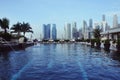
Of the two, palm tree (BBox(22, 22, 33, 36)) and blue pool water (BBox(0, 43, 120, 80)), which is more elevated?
palm tree (BBox(22, 22, 33, 36))

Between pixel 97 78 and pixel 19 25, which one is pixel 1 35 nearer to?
pixel 19 25

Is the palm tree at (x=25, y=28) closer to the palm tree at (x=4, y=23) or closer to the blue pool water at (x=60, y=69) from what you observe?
the palm tree at (x=4, y=23)

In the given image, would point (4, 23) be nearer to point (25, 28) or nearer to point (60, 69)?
point (25, 28)

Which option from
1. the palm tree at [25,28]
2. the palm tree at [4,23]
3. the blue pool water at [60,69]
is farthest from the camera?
the palm tree at [25,28]

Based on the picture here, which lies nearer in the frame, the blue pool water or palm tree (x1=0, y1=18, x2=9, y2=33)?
the blue pool water

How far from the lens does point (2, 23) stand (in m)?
92.3

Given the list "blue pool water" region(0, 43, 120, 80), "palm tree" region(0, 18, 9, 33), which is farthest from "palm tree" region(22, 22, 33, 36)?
"blue pool water" region(0, 43, 120, 80)

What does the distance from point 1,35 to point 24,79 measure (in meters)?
65.7

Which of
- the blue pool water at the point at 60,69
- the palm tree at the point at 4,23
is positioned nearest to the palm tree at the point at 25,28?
the palm tree at the point at 4,23

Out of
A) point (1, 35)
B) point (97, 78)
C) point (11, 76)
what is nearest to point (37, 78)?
point (11, 76)

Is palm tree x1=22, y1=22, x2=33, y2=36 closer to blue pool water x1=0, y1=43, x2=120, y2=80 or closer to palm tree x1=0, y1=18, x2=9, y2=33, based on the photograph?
palm tree x1=0, y1=18, x2=9, y2=33

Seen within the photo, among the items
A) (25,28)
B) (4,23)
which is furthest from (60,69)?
(25,28)

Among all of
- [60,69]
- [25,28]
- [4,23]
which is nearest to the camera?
[60,69]

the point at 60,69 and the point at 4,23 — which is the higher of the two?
the point at 4,23
